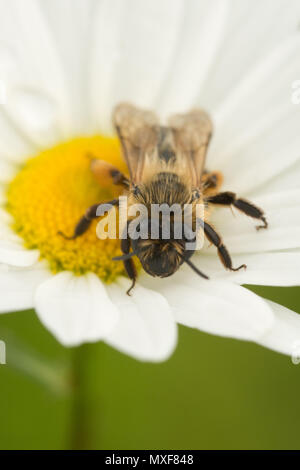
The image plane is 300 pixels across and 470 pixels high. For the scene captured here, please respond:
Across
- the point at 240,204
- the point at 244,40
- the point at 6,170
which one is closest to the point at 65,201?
the point at 6,170

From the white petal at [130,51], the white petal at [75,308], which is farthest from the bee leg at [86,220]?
the white petal at [130,51]

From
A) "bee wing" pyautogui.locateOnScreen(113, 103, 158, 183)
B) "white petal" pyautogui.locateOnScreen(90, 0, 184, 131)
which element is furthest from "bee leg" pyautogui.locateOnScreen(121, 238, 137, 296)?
"white petal" pyautogui.locateOnScreen(90, 0, 184, 131)

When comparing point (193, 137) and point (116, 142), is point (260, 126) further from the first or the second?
point (116, 142)

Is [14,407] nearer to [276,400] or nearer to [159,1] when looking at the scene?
[276,400]

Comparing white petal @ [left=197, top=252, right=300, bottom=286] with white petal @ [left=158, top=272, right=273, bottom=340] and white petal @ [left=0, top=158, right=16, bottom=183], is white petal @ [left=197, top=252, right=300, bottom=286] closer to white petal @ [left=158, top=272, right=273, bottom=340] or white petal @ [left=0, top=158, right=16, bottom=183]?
white petal @ [left=158, top=272, right=273, bottom=340]

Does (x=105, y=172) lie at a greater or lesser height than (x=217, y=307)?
greater

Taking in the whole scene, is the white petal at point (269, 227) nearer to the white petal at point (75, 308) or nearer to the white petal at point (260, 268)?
the white petal at point (260, 268)
